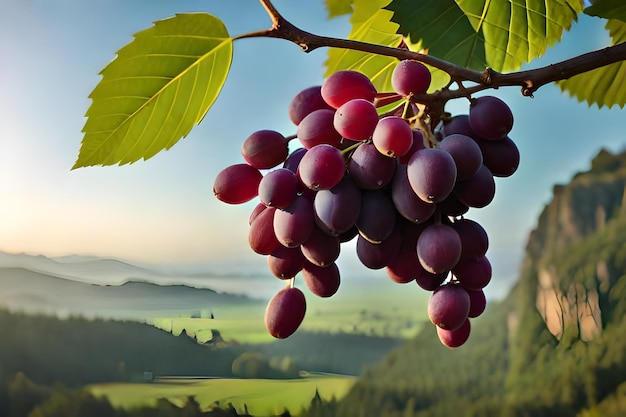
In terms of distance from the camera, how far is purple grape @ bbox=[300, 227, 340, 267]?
9.2 inches

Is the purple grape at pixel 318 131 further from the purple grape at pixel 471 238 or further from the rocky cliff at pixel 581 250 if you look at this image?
the rocky cliff at pixel 581 250

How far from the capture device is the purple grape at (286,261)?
0.25 m

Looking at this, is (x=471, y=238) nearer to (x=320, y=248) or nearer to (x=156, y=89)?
(x=320, y=248)

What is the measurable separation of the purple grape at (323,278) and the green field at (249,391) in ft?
7.47

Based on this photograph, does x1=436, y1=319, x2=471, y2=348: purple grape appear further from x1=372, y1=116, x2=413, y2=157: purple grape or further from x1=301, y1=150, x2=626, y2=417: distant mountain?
x1=301, y1=150, x2=626, y2=417: distant mountain

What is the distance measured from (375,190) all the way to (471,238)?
0.05 meters

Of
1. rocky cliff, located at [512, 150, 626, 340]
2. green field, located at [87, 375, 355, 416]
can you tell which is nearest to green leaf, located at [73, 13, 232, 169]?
green field, located at [87, 375, 355, 416]

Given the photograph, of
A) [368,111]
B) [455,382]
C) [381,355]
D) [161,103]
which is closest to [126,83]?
[161,103]

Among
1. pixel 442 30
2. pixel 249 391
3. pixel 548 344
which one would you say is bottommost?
pixel 249 391

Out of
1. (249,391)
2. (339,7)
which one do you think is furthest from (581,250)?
(339,7)

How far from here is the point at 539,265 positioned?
286 cm

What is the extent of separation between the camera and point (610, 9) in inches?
10.6

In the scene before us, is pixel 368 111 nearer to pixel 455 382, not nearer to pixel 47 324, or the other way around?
pixel 455 382

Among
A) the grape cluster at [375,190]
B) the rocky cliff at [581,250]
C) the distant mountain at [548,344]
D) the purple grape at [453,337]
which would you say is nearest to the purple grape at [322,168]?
the grape cluster at [375,190]
